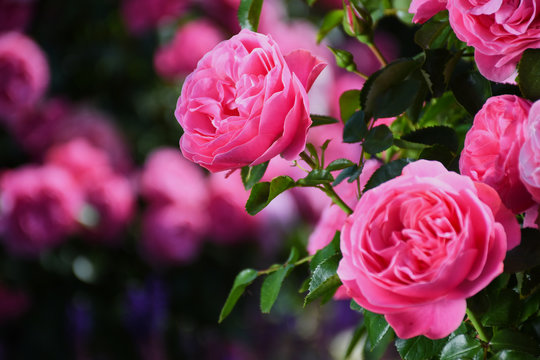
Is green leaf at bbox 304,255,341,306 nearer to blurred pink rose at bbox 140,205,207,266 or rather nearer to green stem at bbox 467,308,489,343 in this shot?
green stem at bbox 467,308,489,343

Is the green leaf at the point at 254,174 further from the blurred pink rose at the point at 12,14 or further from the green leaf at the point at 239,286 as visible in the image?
the blurred pink rose at the point at 12,14

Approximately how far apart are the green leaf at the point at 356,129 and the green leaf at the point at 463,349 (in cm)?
10

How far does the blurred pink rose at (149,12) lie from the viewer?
1.13 meters

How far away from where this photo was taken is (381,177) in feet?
1.06

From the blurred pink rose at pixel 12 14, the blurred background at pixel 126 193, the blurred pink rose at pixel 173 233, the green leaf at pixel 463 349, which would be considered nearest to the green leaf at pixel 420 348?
the green leaf at pixel 463 349

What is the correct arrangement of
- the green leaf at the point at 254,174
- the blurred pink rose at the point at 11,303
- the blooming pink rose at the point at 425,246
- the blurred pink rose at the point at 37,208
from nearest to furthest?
the blooming pink rose at the point at 425,246 → the green leaf at the point at 254,174 → the blurred pink rose at the point at 37,208 → the blurred pink rose at the point at 11,303

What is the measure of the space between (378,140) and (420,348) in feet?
0.33

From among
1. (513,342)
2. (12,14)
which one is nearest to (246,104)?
(513,342)

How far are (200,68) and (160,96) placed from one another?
95 centimetres

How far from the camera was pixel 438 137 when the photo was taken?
0.33 m

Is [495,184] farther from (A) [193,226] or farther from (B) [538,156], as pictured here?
(A) [193,226]

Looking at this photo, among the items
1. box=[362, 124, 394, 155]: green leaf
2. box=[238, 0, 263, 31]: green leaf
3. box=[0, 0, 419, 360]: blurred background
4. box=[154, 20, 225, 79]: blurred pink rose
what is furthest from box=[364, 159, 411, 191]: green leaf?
box=[154, 20, 225, 79]: blurred pink rose

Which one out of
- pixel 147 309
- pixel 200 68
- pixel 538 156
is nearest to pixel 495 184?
pixel 538 156

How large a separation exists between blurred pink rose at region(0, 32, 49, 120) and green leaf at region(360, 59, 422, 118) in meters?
0.84
